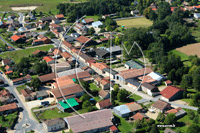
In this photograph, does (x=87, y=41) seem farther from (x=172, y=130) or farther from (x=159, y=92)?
(x=172, y=130)

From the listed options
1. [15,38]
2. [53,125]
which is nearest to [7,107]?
[53,125]

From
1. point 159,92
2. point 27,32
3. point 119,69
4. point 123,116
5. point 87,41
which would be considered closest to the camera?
point 123,116

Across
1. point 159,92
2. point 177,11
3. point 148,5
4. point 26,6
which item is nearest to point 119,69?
point 159,92

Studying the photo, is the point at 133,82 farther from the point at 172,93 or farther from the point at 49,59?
the point at 49,59

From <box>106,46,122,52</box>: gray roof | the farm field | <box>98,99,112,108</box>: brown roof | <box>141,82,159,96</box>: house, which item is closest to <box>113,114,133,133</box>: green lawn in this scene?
<box>98,99,112,108</box>: brown roof

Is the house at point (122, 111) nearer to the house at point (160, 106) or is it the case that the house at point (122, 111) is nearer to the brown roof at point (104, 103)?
the brown roof at point (104, 103)

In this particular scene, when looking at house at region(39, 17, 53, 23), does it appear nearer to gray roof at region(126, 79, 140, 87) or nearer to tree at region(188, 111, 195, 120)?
gray roof at region(126, 79, 140, 87)

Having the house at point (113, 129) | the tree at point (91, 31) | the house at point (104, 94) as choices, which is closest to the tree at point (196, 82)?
the house at point (104, 94)
